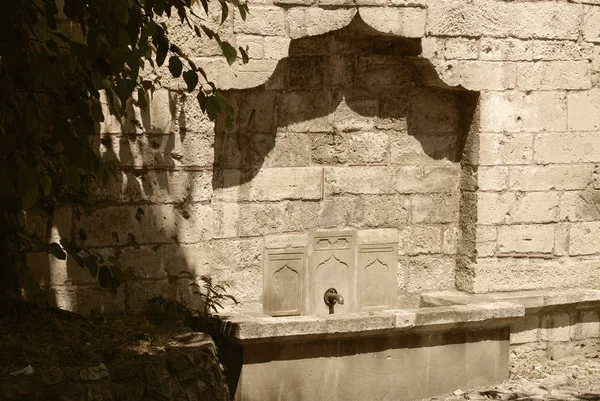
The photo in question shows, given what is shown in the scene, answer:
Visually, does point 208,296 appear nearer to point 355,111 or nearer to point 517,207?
point 355,111

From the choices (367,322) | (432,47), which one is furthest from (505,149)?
(367,322)

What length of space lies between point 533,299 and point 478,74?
63.2 inches

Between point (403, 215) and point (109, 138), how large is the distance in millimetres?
2322

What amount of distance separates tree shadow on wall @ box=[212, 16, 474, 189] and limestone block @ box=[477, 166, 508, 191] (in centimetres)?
31

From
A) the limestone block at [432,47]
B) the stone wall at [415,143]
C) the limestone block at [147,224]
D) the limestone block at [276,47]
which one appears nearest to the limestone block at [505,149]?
the stone wall at [415,143]

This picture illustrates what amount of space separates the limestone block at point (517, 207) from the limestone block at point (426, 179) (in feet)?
1.02

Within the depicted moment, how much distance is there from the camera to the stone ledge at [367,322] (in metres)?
5.90

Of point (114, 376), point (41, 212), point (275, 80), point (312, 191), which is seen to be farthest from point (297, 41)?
point (114, 376)

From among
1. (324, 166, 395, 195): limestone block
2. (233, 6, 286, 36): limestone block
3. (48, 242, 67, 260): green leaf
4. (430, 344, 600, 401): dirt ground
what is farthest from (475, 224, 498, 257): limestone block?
(48, 242, 67, 260): green leaf

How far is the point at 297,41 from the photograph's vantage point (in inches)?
267

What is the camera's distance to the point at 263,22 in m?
6.33

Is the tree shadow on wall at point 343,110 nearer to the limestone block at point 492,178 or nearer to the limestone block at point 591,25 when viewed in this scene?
the limestone block at point 492,178

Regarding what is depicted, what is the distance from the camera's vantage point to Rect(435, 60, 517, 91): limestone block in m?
6.88

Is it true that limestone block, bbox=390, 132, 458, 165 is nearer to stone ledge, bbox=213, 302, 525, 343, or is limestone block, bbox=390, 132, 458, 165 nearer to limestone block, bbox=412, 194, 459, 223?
limestone block, bbox=412, 194, 459, 223
